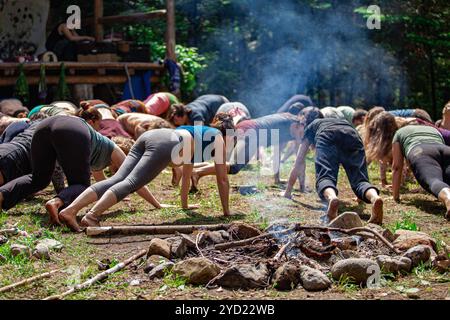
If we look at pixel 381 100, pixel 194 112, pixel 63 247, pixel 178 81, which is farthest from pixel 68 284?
pixel 381 100

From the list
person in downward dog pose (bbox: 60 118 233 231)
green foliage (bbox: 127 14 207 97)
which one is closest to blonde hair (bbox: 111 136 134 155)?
person in downward dog pose (bbox: 60 118 233 231)

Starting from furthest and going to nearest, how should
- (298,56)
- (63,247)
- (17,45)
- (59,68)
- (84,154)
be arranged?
1. (298,56)
2. (17,45)
3. (59,68)
4. (84,154)
5. (63,247)

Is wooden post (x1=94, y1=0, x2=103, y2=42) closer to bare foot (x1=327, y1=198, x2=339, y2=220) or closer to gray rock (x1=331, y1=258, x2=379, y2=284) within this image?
bare foot (x1=327, y1=198, x2=339, y2=220)

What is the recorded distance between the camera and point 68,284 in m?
4.96

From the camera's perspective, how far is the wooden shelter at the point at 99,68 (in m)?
12.9

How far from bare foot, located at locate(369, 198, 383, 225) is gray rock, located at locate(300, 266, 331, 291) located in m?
2.20

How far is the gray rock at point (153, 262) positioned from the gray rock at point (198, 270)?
24cm

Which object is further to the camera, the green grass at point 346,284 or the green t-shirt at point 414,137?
the green t-shirt at point 414,137

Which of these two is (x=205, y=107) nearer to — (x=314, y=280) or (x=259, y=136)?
(x=259, y=136)

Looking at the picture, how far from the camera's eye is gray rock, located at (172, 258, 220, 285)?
196 inches

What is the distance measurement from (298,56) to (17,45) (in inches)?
296

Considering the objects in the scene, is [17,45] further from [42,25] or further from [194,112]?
[194,112]

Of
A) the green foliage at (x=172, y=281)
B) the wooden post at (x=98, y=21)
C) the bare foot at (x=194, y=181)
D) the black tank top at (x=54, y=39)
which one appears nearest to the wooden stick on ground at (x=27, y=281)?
the green foliage at (x=172, y=281)

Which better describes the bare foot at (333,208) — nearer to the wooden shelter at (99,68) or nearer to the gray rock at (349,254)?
the gray rock at (349,254)
